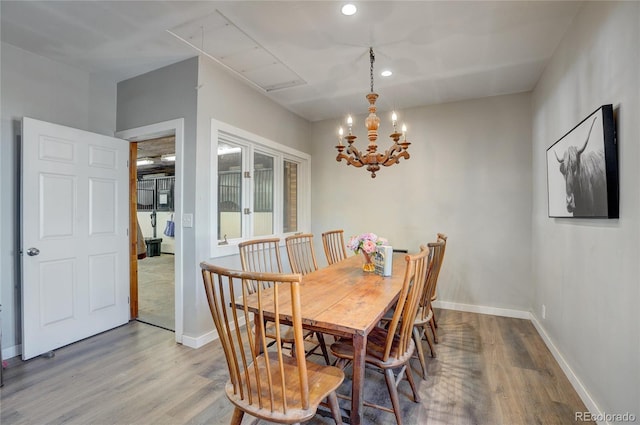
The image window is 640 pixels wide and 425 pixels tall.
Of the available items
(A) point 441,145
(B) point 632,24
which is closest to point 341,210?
(A) point 441,145

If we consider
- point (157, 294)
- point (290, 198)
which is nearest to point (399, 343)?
point (290, 198)

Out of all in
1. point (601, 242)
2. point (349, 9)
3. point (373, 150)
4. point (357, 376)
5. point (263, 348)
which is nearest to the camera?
point (263, 348)

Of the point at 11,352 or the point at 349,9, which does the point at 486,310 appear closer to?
the point at 349,9

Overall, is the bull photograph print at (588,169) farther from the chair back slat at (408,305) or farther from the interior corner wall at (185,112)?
the interior corner wall at (185,112)

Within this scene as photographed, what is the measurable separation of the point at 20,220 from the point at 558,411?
14.1 ft

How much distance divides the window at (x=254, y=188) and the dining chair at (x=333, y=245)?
3.14 ft

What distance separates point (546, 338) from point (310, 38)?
3.43 m

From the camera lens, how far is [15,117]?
2645 millimetres

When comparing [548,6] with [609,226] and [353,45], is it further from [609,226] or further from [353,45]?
[609,226]

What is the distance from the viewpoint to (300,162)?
4.69 m

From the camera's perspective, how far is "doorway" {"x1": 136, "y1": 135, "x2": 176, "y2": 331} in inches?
168

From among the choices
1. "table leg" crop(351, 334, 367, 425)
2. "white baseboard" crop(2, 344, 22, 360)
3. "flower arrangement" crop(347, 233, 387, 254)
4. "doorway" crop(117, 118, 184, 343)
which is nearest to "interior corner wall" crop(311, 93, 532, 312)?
"flower arrangement" crop(347, 233, 387, 254)

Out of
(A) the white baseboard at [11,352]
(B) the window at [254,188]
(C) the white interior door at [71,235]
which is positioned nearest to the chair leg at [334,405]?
(B) the window at [254,188]

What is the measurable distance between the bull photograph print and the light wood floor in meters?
1.26
